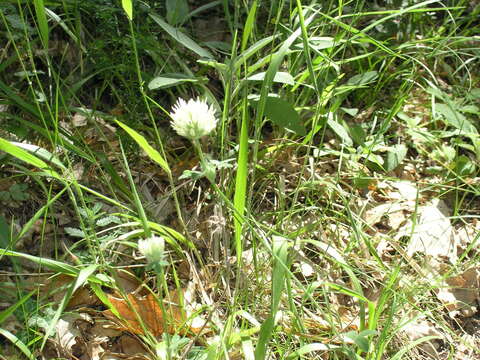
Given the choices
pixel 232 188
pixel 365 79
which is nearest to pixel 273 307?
pixel 232 188

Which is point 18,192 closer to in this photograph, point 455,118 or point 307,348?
point 307,348

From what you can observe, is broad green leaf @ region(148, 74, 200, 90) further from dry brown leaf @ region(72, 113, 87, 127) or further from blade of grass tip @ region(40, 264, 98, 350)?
blade of grass tip @ region(40, 264, 98, 350)

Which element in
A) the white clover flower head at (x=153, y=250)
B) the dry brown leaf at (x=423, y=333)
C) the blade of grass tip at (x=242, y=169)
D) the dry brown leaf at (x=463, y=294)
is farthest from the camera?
the dry brown leaf at (x=463, y=294)

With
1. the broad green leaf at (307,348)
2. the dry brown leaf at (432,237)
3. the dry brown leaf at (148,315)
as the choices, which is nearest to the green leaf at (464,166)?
the dry brown leaf at (432,237)

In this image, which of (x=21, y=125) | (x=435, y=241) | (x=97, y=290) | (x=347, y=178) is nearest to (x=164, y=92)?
(x=21, y=125)

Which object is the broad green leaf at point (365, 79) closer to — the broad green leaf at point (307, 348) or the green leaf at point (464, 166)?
the green leaf at point (464, 166)

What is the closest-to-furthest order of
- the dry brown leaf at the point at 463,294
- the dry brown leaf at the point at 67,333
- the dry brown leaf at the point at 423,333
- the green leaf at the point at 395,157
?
1. the dry brown leaf at the point at 67,333
2. the dry brown leaf at the point at 423,333
3. the dry brown leaf at the point at 463,294
4. the green leaf at the point at 395,157

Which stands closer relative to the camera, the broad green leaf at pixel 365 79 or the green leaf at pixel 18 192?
the green leaf at pixel 18 192

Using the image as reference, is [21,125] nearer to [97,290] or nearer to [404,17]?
[97,290]
